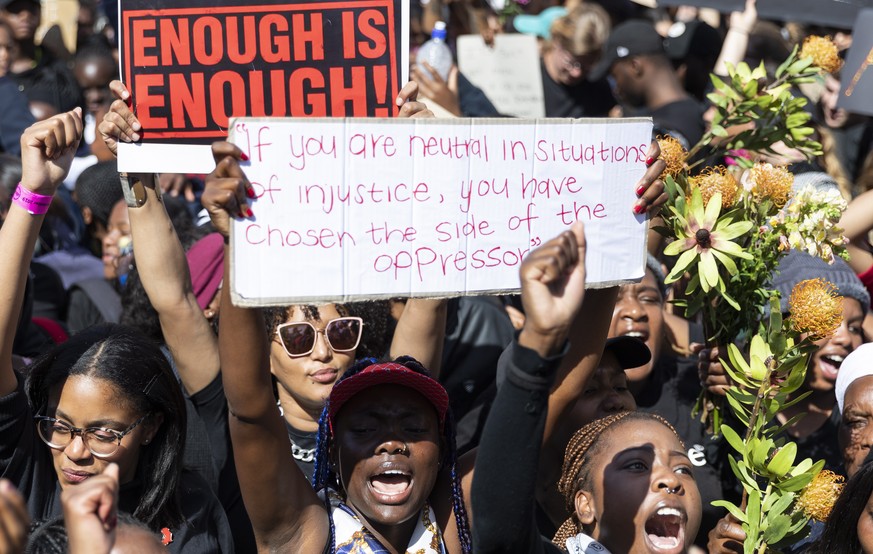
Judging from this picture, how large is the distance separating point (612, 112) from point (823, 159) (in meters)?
1.93

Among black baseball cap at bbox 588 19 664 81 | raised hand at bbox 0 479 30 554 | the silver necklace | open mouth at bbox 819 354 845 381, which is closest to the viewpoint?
raised hand at bbox 0 479 30 554

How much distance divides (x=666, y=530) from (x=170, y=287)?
1.72 meters

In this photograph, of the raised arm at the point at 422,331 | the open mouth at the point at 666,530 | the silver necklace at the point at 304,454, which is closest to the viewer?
the open mouth at the point at 666,530

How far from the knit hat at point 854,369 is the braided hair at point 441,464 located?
5.04ft

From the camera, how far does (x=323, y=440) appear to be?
10.4 ft

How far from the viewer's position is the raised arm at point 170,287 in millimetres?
3715

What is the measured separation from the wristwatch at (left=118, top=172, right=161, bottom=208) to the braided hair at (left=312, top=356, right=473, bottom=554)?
0.96m

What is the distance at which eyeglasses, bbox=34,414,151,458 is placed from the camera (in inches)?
130

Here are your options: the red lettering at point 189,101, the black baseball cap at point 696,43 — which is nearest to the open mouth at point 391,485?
the red lettering at point 189,101

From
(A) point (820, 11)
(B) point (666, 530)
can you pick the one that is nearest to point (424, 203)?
(B) point (666, 530)

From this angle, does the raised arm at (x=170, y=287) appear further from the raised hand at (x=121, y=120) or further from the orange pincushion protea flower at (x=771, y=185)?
the orange pincushion protea flower at (x=771, y=185)

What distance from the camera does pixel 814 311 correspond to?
11.2 ft

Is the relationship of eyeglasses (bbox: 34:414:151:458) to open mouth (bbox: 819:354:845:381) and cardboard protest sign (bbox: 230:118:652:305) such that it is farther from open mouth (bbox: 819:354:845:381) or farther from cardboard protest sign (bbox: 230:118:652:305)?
open mouth (bbox: 819:354:845:381)

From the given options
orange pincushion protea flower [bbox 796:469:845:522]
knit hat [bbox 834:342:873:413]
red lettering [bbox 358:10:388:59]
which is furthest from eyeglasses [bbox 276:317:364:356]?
knit hat [bbox 834:342:873:413]
